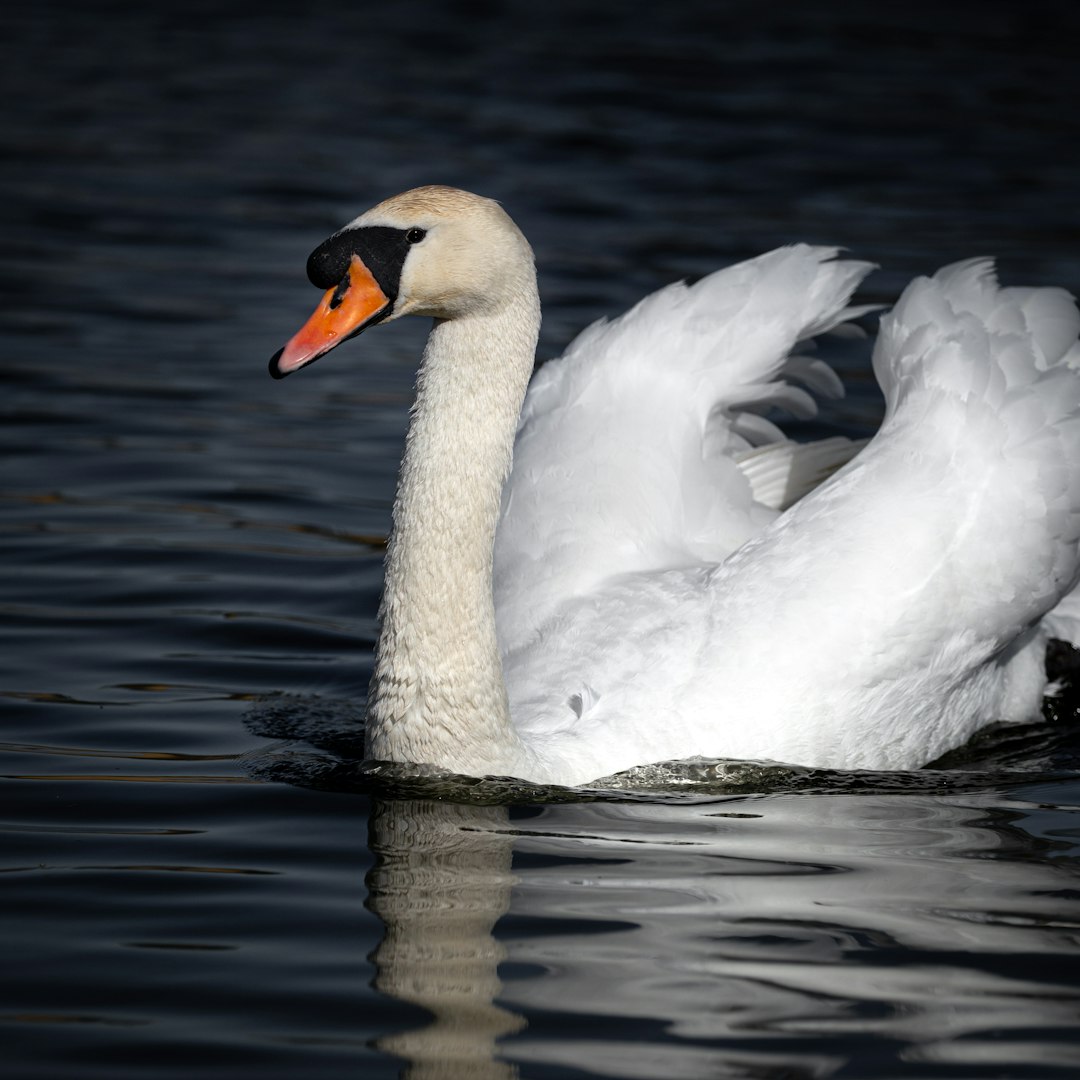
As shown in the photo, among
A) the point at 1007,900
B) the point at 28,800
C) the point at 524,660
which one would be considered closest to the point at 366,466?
the point at 524,660

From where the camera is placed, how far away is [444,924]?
4.95m

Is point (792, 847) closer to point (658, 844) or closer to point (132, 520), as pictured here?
point (658, 844)

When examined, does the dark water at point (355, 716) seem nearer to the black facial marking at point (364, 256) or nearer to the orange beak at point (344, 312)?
the orange beak at point (344, 312)

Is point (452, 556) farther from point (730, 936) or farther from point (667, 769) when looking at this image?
point (730, 936)

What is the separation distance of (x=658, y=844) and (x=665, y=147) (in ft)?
39.1

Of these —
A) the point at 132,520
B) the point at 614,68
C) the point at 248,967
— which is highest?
the point at 614,68

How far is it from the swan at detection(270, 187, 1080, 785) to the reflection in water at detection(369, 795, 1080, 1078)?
12.3 inches

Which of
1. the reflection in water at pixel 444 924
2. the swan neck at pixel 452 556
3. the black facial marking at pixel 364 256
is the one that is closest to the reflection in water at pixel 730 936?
the reflection in water at pixel 444 924

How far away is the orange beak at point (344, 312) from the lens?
5.35m

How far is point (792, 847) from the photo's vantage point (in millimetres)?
5523

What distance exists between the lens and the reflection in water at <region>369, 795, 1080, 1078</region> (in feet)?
14.3

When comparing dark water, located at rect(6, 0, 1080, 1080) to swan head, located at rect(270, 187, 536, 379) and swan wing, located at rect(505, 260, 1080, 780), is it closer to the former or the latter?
swan wing, located at rect(505, 260, 1080, 780)

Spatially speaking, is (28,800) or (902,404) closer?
(28,800)

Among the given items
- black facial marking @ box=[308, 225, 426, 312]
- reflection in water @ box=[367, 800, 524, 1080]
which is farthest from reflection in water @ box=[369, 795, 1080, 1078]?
black facial marking @ box=[308, 225, 426, 312]
